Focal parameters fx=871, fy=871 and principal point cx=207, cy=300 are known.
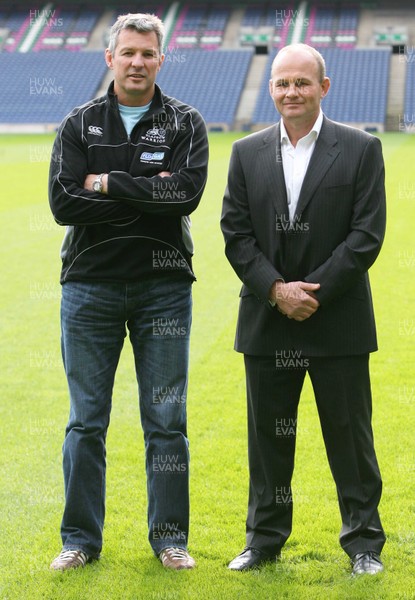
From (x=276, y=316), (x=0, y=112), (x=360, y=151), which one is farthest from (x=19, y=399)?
(x=0, y=112)

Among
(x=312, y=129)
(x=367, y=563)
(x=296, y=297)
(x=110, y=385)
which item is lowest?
(x=367, y=563)

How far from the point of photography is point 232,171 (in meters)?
3.56

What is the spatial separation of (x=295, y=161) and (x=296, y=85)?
32 centimetres

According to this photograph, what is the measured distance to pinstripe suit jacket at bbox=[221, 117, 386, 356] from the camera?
3.40 metres

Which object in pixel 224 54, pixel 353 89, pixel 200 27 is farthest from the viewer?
pixel 200 27

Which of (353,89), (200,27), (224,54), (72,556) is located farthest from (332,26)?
(72,556)

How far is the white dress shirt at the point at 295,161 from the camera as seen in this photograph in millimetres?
3521

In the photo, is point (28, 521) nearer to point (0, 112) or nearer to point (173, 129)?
point (173, 129)

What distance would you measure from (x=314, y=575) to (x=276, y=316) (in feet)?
3.51

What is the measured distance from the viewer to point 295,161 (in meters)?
3.54

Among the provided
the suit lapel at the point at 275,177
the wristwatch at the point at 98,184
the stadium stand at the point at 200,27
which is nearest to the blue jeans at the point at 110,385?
the wristwatch at the point at 98,184

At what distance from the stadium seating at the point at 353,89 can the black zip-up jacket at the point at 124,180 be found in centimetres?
3704

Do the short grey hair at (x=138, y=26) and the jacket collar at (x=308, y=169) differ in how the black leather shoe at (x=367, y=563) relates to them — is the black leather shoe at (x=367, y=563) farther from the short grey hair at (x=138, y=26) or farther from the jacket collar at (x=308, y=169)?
the short grey hair at (x=138, y=26)

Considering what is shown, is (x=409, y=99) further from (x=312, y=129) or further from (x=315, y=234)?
(x=315, y=234)
